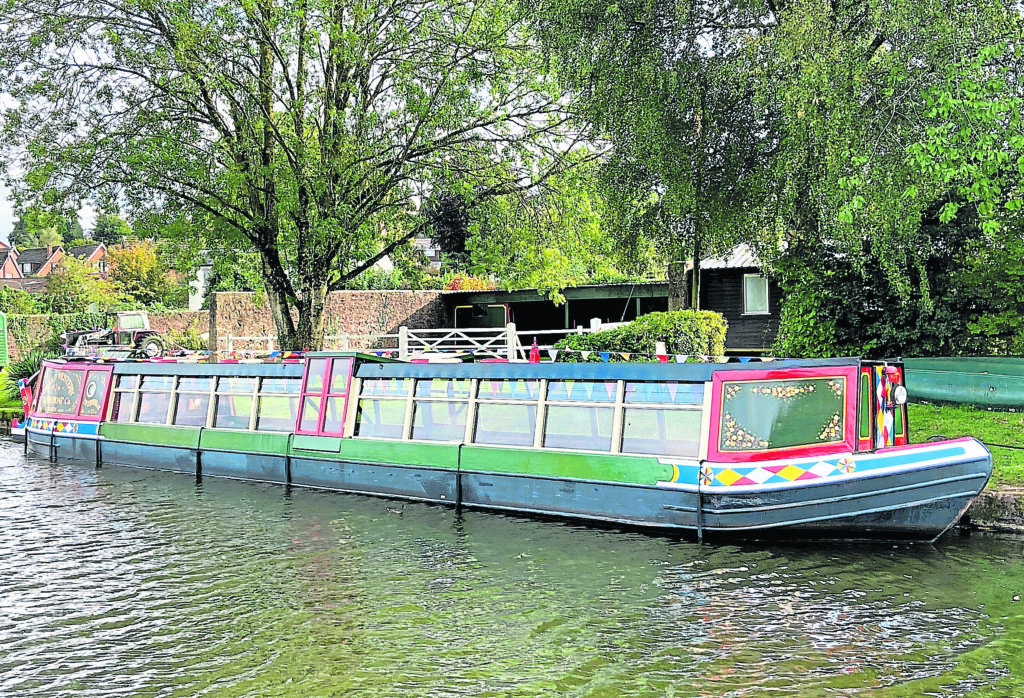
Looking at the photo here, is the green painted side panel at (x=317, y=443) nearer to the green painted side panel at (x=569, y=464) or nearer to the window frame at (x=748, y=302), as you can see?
the green painted side panel at (x=569, y=464)

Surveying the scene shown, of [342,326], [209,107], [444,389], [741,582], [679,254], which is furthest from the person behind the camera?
[342,326]

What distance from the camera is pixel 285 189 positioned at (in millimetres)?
22234

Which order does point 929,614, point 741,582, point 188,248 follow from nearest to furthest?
point 929,614 < point 741,582 < point 188,248

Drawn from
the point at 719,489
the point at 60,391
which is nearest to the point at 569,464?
the point at 719,489

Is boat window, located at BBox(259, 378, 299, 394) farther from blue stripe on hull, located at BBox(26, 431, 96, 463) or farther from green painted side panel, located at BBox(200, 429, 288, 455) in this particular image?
blue stripe on hull, located at BBox(26, 431, 96, 463)

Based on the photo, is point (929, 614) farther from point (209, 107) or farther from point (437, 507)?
point (209, 107)

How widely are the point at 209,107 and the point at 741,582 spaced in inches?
702

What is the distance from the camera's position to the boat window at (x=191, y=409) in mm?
16828

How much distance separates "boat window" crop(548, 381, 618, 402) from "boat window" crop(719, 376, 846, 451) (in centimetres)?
170

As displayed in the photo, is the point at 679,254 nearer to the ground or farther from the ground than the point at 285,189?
nearer to the ground

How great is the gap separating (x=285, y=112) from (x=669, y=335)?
10.8 m

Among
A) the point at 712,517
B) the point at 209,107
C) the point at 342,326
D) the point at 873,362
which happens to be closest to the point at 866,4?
the point at 873,362

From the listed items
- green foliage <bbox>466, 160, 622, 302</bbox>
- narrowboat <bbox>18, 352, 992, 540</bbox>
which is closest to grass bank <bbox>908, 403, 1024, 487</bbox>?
narrowboat <bbox>18, 352, 992, 540</bbox>

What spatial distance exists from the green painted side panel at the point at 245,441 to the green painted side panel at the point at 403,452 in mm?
1347
